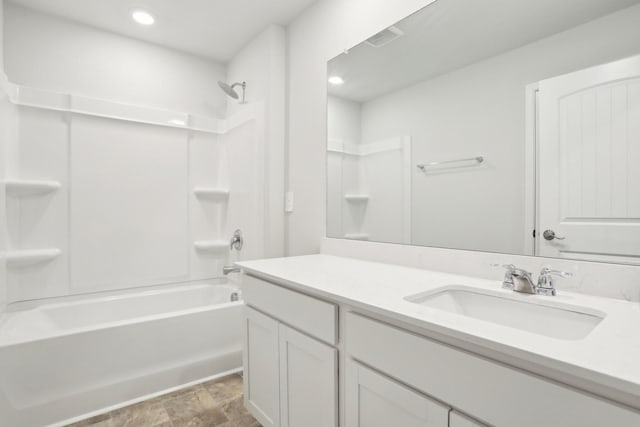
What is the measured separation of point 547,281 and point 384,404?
24.8 inches

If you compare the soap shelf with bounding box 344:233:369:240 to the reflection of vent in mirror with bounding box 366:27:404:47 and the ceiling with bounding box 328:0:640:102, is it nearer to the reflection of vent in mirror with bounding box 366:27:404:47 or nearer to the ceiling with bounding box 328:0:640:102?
the ceiling with bounding box 328:0:640:102

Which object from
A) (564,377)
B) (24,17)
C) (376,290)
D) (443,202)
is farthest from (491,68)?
(24,17)

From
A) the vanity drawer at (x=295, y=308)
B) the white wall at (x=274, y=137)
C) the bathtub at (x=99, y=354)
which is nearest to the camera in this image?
the vanity drawer at (x=295, y=308)

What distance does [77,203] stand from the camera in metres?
2.32

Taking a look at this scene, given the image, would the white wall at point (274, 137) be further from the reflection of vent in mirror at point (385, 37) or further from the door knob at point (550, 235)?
the door knob at point (550, 235)

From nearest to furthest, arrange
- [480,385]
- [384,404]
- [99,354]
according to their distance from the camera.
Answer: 1. [480,385]
2. [384,404]
3. [99,354]

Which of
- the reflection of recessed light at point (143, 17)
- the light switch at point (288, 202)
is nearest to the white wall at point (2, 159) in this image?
the reflection of recessed light at point (143, 17)

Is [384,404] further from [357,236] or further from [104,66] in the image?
[104,66]

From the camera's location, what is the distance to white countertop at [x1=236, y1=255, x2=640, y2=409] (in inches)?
21.2

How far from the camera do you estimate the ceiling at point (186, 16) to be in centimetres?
210

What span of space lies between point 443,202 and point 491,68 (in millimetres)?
566

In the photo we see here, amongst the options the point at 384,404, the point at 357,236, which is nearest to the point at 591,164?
the point at 384,404

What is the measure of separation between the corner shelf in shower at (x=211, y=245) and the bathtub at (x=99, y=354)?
→ 640mm

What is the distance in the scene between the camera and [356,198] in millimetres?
1851
